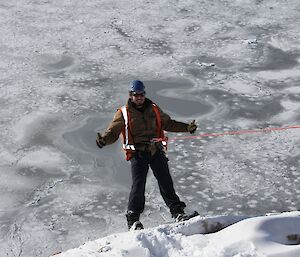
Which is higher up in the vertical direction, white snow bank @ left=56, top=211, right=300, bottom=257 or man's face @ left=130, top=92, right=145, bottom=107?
man's face @ left=130, top=92, right=145, bottom=107

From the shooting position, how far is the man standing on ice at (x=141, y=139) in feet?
15.3

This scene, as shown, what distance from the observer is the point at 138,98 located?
15.2 feet

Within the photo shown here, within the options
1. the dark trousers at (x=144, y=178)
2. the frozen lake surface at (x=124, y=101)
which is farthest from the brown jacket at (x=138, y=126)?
the frozen lake surface at (x=124, y=101)

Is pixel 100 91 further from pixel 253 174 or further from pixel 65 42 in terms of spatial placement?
pixel 253 174

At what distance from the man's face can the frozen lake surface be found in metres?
1.47

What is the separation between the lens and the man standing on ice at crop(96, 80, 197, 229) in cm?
466

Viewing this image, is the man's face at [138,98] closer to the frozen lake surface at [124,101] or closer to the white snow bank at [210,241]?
the white snow bank at [210,241]

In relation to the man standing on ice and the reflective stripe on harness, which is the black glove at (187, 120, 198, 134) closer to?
the man standing on ice

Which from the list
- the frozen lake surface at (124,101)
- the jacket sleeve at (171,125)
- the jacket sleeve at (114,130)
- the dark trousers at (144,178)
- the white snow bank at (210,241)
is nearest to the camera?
the white snow bank at (210,241)

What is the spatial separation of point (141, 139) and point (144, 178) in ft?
1.23

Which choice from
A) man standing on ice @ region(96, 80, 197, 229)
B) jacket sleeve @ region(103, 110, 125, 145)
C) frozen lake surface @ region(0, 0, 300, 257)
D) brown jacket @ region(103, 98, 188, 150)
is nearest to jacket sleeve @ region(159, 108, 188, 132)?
man standing on ice @ region(96, 80, 197, 229)

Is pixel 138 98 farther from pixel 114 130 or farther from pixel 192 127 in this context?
pixel 192 127

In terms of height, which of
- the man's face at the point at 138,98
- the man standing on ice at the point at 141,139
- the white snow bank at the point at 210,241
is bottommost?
the white snow bank at the point at 210,241

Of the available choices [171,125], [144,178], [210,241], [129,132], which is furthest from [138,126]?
[210,241]
